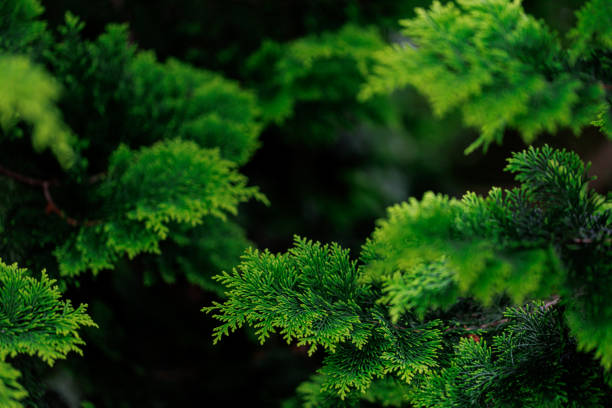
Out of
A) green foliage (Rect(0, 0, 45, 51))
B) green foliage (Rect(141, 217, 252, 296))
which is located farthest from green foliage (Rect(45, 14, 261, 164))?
green foliage (Rect(141, 217, 252, 296))

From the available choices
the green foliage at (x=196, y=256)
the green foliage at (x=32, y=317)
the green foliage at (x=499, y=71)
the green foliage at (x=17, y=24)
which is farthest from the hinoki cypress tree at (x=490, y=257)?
the green foliage at (x=17, y=24)

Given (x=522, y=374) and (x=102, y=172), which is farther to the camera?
(x=102, y=172)

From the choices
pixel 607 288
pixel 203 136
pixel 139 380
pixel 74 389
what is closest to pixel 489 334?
pixel 607 288

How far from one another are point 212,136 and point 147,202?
0.51 metres

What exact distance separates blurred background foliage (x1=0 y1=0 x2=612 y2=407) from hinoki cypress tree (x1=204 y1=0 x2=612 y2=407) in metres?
0.70

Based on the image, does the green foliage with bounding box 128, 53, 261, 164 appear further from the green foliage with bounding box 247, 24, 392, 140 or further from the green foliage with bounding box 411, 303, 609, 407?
the green foliage with bounding box 411, 303, 609, 407

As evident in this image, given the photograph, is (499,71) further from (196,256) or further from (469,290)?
(196,256)

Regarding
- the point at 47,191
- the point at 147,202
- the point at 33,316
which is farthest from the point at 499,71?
the point at 47,191

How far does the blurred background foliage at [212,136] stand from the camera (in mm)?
1697

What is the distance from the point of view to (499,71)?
3.07 ft

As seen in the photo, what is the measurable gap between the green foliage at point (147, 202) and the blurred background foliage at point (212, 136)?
0.13 meters

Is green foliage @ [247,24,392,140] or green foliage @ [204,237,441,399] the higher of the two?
green foliage @ [247,24,392,140]

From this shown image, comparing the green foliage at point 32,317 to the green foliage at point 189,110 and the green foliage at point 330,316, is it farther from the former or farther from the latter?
the green foliage at point 189,110

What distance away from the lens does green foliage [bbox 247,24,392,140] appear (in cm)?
227
